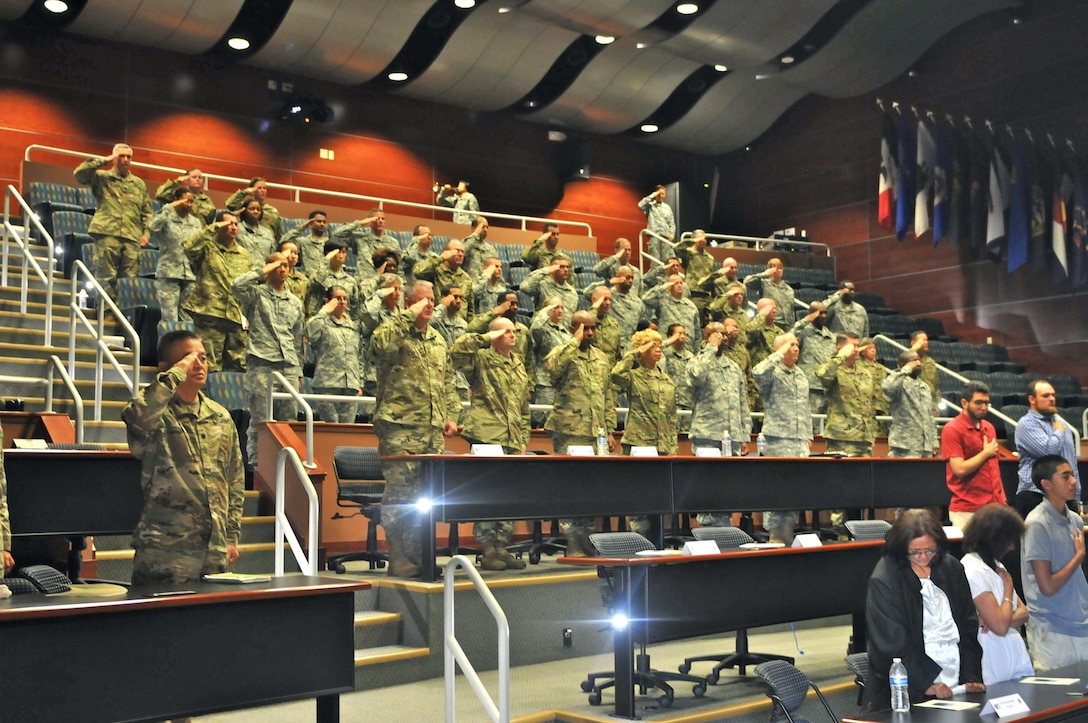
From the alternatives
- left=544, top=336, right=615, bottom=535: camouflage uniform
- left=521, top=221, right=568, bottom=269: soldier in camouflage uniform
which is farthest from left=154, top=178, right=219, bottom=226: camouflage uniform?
left=544, top=336, right=615, bottom=535: camouflage uniform

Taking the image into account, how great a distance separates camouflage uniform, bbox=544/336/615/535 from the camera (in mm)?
7457

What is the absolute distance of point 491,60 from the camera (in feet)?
51.0

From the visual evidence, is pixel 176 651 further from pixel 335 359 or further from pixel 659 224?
pixel 659 224

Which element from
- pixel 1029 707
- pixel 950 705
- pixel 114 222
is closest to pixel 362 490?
pixel 114 222

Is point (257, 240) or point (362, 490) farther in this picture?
point (257, 240)

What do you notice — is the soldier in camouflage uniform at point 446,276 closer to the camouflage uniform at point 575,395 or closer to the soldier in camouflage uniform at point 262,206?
the soldier in camouflage uniform at point 262,206

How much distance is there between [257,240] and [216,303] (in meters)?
1.56

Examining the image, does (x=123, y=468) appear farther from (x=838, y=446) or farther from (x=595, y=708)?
(x=838, y=446)

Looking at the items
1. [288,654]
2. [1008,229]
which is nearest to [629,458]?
[288,654]

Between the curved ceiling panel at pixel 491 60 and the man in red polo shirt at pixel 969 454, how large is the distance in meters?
9.92

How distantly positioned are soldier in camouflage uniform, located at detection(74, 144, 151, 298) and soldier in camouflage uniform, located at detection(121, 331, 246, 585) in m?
5.78

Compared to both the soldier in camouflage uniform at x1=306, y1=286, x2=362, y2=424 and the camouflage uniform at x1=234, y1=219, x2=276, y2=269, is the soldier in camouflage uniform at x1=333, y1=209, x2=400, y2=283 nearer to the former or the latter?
the camouflage uniform at x1=234, y1=219, x2=276, y2=269

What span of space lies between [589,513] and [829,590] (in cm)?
129

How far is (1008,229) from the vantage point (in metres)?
14.3
